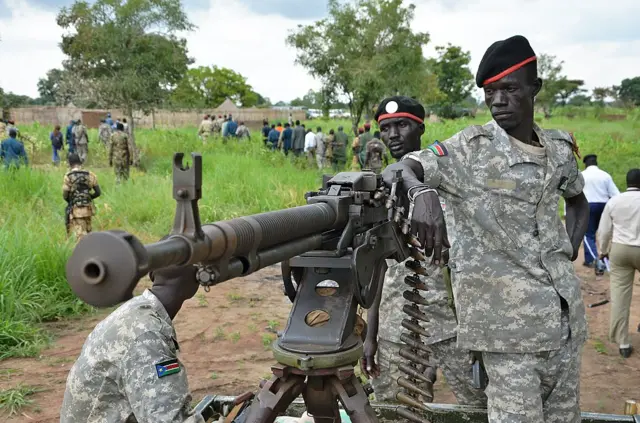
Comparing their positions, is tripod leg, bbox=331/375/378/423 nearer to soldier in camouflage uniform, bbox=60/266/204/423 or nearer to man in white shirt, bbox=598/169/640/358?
soldier in camouflage uniform, bbox=60/266/204/423

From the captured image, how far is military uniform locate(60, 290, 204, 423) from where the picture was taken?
2.44 meters

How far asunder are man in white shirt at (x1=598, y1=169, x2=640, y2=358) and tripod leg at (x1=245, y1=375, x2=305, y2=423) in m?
5.25

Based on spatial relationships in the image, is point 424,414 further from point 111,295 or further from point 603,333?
point 603,333

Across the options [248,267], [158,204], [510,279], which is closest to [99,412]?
[248,267]

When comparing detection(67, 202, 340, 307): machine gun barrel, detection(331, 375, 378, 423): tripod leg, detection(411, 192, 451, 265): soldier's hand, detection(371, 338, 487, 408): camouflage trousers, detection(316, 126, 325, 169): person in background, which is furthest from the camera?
detection(316, 126, 325, 169): person in background

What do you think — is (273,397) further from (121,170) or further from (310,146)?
(310,146)

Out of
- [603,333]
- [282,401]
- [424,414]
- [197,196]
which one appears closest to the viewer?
[197,196]

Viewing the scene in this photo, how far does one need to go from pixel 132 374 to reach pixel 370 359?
1.63 m

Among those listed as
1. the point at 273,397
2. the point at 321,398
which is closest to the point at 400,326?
the point at 321,398

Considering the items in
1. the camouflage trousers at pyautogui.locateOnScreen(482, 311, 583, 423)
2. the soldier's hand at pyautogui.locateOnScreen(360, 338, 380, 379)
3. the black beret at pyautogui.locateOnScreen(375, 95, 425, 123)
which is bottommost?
the soldier's hand at pyautogui.locateOnScreen(360, 338, 380, 379)

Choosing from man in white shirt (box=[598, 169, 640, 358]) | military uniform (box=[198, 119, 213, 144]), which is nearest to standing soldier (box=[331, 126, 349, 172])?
military uniform (box=[198, 119, 213, 144])

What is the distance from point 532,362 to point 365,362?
1.14m

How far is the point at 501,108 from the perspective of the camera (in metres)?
2.84

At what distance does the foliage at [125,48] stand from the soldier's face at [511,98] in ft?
52.6
